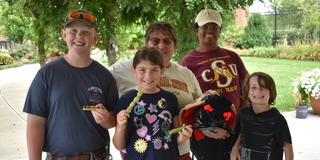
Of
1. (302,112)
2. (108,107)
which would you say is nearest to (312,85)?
(302,112)

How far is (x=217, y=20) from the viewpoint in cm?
266

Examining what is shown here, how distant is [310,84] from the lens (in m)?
7.30

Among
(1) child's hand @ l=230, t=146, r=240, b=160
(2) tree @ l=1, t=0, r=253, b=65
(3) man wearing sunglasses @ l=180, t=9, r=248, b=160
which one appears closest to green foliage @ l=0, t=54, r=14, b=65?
(2) tree @ l=1, t=0, r=253, b=65

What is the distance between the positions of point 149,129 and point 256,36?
22.1 m

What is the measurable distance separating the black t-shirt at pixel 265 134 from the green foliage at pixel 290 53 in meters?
15.5

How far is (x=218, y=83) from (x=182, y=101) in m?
0.55

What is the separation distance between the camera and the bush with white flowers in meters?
7.13

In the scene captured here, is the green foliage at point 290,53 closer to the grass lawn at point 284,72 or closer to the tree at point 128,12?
the grass lawn at point 284,72

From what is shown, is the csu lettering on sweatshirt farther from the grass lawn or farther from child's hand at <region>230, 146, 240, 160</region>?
the grass lawn

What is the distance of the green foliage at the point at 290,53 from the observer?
16.3 m

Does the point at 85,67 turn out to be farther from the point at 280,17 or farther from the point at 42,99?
the point at 280,17

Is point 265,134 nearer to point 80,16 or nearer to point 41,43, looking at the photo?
point 80,16

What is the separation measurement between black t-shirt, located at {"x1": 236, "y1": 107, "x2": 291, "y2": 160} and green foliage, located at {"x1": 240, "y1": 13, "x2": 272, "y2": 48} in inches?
827

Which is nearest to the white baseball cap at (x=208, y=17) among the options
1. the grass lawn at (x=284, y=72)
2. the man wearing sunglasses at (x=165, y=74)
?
the man wearing sunglasses at (x=165, y=74)
